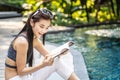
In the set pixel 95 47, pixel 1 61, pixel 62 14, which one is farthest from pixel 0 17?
pixel 1 61

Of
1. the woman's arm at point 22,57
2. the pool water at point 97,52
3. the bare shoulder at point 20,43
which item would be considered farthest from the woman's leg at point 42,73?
the pool water at point 97,52

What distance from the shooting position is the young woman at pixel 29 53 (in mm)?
3701

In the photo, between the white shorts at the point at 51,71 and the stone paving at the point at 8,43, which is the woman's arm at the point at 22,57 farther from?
the stone paving at the point at 8,43

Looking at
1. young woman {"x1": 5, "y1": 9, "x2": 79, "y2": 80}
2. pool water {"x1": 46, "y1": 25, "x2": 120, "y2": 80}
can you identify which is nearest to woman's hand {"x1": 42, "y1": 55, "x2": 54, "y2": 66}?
young woman {"x1": 5, "y1": 9, "x2": 79, "y2": 80}

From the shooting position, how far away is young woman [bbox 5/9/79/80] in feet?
12.1

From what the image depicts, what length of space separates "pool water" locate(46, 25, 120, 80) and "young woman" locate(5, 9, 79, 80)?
2.84 m

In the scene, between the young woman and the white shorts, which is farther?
the white shorts

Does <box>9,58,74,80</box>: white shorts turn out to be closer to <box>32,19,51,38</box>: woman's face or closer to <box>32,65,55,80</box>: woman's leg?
<box>32,65,55,80</box>: woman's leg

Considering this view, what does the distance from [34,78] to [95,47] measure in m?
5.96

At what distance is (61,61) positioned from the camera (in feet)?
13.2

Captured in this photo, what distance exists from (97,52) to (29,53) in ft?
17.5

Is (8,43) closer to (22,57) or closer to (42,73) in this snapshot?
(42,73)

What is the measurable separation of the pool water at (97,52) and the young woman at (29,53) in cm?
284

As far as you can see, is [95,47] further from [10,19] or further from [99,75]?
[10,19]
